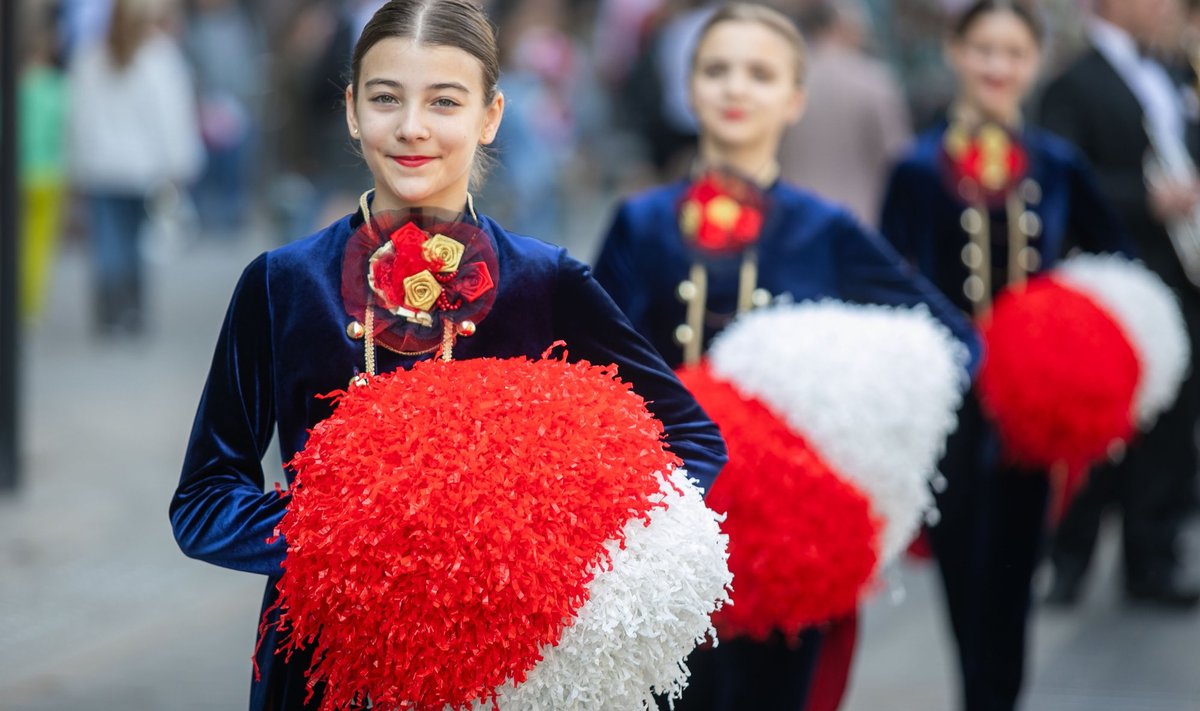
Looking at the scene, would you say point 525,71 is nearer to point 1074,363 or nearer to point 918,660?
point 918,660

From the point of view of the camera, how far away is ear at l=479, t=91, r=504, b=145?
297 cm

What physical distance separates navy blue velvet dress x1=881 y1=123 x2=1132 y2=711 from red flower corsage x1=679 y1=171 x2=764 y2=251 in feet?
3.91

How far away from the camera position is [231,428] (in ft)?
9.50

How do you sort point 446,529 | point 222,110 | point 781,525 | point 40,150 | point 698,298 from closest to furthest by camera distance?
point 446,529, point 781,525, point 698,298, point 40,150, point 222,110

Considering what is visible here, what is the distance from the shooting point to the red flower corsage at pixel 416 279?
9.39 feet

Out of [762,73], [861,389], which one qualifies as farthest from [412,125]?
[762,73]

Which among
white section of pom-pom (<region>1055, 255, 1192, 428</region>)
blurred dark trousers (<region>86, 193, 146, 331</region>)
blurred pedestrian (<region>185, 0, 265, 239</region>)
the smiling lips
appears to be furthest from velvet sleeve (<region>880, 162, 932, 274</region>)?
blurred pedestrian (<region>185, 0, 265, 239</region>)

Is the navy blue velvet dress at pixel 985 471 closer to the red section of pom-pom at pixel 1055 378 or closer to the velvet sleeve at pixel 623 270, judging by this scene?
the red section of pom-pom at pixel 1055 378

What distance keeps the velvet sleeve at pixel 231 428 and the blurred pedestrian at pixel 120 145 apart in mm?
8743

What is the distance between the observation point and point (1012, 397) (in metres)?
5.15

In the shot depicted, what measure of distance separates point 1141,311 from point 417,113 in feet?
10.8

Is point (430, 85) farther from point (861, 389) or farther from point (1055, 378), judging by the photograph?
point (1055, 378)

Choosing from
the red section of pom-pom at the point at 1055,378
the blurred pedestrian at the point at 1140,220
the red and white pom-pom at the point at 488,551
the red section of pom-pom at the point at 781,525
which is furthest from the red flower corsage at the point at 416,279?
the blurred pedestrian at the point at 1140,220

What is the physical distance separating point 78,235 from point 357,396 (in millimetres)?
13033
